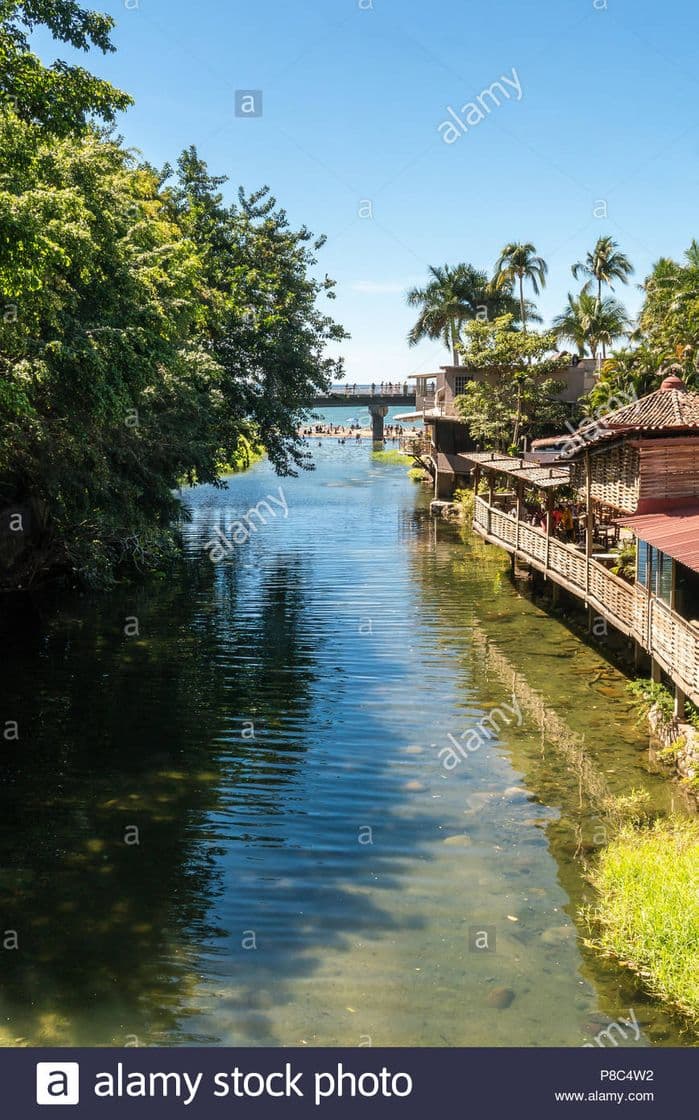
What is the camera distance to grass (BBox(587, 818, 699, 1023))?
1123 cm

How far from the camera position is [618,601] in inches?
888

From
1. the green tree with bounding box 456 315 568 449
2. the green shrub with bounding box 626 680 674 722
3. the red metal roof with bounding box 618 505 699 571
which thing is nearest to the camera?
the red metal roof with bounding box 618 505 699 571

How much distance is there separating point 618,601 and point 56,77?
1717 centimetres

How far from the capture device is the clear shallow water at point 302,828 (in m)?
Result: 11.1

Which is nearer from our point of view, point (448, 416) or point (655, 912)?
point (655, 912)

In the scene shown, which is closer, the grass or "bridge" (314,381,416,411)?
the grass

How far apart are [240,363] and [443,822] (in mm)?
29269

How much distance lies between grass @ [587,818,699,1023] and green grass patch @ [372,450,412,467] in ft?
293

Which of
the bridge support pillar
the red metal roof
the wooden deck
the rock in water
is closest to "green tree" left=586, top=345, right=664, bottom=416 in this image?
the wooden deck

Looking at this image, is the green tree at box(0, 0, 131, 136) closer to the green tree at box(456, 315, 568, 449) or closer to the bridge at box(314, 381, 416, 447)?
the green tree at box(456, 315, 568, 449)
